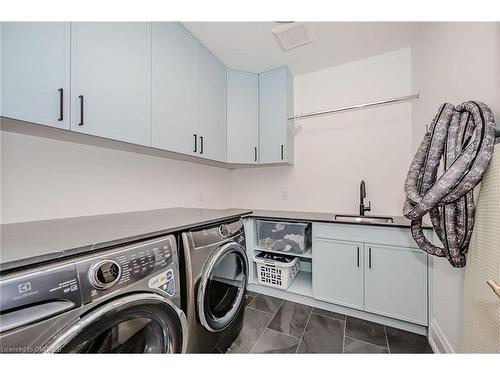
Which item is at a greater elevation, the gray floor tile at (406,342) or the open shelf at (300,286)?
the open shelf at (300,286)

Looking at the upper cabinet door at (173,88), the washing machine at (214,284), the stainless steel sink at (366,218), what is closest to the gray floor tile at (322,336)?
the washing machine at (214,284)

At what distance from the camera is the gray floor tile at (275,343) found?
1303mm

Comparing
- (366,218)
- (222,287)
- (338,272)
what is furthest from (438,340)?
(222,287)

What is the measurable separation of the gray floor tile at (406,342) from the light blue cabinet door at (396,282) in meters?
0.11

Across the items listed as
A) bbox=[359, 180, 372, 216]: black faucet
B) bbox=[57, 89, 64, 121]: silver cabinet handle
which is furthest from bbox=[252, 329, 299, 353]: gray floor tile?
bbox=[57, 89, 64, 121]: silver cabinet handle

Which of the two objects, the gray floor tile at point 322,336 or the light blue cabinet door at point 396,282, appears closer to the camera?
the gray floor tile at point 322,336

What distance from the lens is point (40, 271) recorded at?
54 cm

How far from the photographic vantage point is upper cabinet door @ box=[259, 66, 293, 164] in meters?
2.16

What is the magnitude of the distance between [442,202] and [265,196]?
181 centimetres

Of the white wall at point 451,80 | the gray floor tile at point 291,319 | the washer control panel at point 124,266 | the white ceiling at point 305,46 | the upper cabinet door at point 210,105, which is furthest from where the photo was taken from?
the upper cabinet door at point 210,105

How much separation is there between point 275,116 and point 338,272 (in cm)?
171

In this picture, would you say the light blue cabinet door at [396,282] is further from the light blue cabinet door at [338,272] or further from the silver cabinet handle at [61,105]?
the silver cabinet handle at [61,105]

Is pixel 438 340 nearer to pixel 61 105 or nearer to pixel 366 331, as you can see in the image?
pixel 366 331
